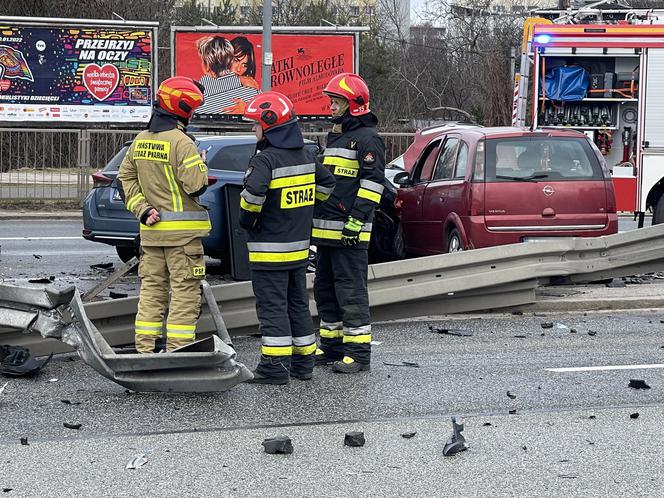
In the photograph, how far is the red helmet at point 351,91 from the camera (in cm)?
750

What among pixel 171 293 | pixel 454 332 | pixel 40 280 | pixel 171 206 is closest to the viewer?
pixel 171 206

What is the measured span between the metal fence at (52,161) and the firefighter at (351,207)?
535 inches

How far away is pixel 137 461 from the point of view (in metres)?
5.54

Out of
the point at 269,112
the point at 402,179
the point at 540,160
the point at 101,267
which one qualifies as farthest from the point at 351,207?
the point at 101,267

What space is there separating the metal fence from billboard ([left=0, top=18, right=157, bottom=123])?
3259mm

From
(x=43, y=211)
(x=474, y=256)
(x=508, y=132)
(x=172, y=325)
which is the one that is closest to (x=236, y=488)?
(x=172, y=325)

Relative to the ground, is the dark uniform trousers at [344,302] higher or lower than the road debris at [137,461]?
higher

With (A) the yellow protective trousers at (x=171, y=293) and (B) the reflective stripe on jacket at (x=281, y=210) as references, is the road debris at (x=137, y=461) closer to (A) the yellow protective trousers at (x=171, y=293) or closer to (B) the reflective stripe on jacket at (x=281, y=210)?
(A) the yellow protective trousers at (x=171, y=293)

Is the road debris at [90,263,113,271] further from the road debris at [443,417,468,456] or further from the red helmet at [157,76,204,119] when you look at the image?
the road debris at [443,417,468,456]

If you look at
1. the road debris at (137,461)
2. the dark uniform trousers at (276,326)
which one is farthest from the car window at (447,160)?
the road debris at (137,461)

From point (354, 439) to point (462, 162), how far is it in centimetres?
542

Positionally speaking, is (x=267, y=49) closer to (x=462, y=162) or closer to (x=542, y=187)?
(x=462, y=162)

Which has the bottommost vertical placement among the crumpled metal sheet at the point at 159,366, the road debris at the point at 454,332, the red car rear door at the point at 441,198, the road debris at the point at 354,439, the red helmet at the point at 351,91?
the road debris at the point at 454,332

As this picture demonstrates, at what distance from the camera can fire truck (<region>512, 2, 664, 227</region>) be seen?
15406 mm
